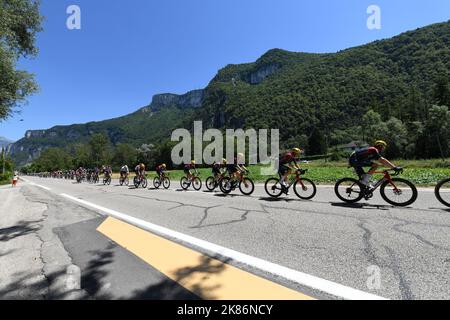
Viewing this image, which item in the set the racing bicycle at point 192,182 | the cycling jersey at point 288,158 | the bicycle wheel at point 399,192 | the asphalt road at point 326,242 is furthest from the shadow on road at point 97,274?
the racing bicycle at point 192,182

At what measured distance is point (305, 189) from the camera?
9.01 metres

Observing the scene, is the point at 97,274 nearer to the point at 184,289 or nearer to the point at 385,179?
the point at 184,289

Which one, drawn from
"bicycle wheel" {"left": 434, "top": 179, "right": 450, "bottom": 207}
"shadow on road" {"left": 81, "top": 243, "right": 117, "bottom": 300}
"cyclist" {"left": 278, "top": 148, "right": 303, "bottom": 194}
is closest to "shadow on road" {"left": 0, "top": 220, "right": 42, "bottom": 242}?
"shadow on road" {"left": 81, "top": 243, "right": 117, "bottom": 300}

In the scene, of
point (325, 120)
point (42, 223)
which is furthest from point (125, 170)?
point (325, 120)

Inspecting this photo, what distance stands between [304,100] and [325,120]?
45.9 feet

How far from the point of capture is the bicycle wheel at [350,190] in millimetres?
7566

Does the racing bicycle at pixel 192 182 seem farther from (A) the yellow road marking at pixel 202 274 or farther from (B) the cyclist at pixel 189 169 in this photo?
(A) the yellow road marking at pixel 202 274

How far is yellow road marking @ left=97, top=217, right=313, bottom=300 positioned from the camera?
2.87 metres

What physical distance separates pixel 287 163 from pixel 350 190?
2571mm

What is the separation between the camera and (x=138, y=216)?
25.3 ft

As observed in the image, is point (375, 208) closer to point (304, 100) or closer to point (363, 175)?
point (363, 175)

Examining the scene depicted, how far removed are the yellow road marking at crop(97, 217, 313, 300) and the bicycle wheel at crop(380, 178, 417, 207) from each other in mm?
5445

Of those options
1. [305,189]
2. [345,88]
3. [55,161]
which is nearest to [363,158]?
[305,189]
